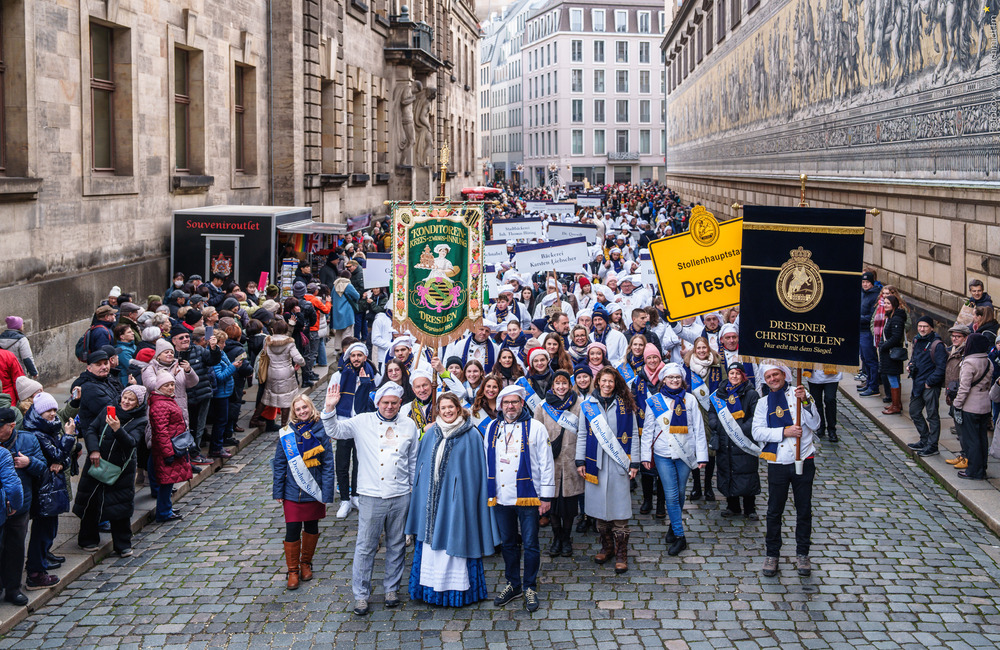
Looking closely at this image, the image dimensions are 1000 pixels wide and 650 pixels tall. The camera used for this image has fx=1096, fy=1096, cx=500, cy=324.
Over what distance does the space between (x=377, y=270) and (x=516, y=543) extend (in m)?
8.53

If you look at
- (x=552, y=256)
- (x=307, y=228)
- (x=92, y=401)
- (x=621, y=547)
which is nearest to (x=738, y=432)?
(x=621, y=547)

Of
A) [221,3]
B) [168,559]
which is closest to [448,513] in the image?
[168,559]

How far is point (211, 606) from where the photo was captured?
7477 mm

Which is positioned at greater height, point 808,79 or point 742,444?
point 808,79

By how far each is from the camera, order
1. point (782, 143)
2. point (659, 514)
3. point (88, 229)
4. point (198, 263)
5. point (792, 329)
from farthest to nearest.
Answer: point (782, 143)
point (198, 263)
point (88, 229)
point (659, 514)
point (792, 329)

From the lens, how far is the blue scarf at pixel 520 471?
745cm

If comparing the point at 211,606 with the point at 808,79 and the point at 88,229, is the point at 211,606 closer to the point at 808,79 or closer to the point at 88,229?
the point at 88,229

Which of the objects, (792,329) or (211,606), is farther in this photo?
(792,329)

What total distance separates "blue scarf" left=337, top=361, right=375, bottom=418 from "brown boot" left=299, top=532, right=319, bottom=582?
1699 mm

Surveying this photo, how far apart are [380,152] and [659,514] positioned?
27.6 m

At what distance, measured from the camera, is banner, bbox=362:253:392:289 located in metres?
15.5

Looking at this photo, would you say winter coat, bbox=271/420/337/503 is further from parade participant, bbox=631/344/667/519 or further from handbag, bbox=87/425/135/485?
parade participant, bbox=631/344/667/519

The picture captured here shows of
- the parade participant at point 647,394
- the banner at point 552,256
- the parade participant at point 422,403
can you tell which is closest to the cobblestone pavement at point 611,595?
the parade participant at point 647,394

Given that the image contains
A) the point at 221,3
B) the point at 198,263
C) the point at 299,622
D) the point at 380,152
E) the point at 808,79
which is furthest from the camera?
the point at 380,152
